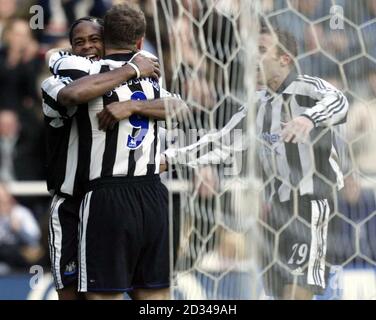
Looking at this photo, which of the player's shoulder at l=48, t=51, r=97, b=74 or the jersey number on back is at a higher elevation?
the player's shoulder at l=48, t=51, r=97, b=74

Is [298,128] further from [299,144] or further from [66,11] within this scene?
[66,11]

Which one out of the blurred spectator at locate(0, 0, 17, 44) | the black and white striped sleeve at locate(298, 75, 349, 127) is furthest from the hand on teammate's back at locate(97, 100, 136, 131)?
the blurred spectator at locate(0, 0, 17, 44)

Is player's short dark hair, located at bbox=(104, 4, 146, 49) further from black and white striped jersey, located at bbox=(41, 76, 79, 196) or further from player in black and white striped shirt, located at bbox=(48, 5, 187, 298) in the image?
black and white striped jersey, located at bbox=(41, 76, 79, 196)

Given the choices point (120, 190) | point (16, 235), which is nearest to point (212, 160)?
point (120, 190)

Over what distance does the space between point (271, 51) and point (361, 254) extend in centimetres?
85

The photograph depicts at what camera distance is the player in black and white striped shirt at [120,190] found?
11.4 feet

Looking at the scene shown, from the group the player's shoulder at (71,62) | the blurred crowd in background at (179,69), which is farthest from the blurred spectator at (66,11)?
the player's shoulder at (71,62)

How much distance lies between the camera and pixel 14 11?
620 centimetres

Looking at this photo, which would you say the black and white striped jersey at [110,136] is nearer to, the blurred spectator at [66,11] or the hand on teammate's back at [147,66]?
the hand on teammate's back at [147,66]

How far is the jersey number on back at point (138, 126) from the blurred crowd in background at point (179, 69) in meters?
0.26

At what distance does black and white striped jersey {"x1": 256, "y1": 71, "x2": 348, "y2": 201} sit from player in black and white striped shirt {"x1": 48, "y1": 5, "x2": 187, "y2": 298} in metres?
0.46

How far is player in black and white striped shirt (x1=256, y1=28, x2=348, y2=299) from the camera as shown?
3.68m
